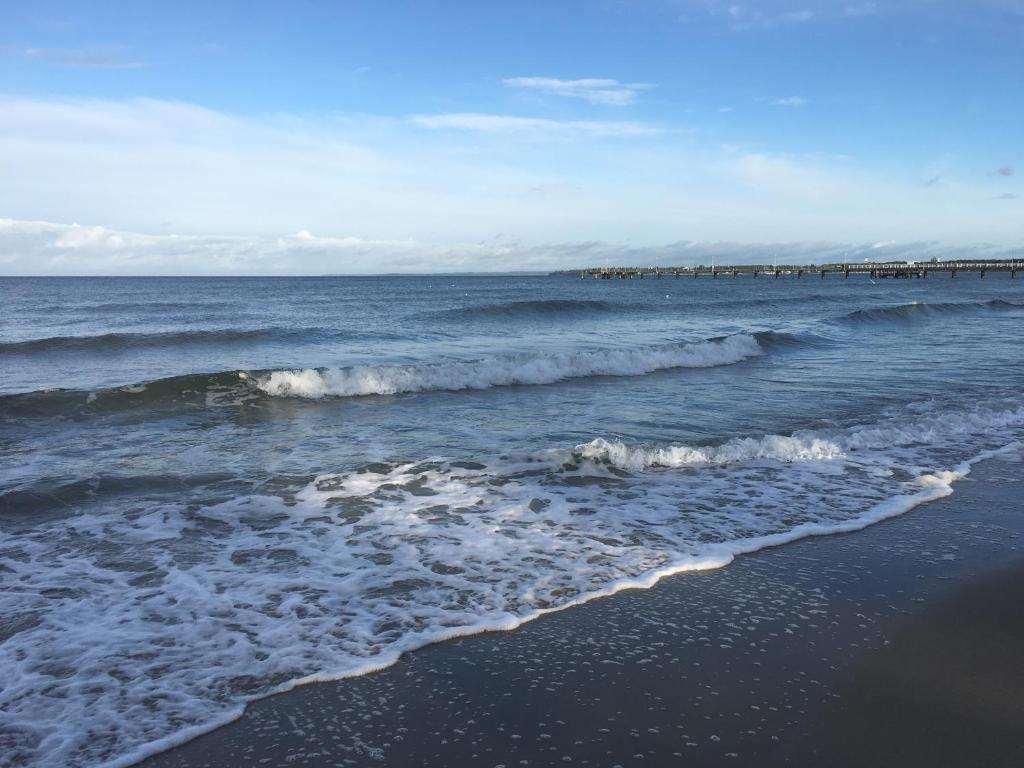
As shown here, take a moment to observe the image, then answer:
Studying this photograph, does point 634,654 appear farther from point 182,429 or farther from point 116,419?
point 116,419

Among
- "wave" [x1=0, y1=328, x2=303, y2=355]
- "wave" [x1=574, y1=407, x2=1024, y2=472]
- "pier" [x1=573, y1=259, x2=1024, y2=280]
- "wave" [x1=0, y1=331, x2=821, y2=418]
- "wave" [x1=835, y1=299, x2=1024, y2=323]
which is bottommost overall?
"wave" [x1=574, y1=407, x2=1024, y2=472]

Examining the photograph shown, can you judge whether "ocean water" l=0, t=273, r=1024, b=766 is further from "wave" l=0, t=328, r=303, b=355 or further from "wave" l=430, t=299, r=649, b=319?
"wave" l=430, t=299, r=649, b=319

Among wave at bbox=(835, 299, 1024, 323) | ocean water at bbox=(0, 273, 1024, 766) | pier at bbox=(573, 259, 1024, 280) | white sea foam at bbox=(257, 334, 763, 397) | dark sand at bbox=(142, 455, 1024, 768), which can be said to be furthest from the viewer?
pier at bbox=(573, 259, 1024, 280)

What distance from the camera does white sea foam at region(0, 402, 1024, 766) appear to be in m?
4.10

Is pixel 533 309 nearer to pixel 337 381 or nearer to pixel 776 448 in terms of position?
pixel 337 381

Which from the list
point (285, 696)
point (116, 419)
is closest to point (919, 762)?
point (285, 696)

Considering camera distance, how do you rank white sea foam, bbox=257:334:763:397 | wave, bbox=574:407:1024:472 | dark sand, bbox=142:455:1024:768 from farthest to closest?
white sea foam, bbox=257:334:763:397, wave, bbox=574:407:1024:472, dark sand, bbox=142:455:1024:768

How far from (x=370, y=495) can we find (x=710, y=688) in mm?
4844

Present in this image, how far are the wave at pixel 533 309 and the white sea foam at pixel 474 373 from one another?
18.9 meters

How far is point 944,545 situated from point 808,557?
1368 mm

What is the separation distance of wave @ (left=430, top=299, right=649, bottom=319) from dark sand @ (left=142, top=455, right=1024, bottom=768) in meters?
32.6

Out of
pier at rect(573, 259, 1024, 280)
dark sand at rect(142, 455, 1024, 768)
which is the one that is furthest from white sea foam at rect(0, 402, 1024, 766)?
pier at rect(573, 259, 1024, 280)

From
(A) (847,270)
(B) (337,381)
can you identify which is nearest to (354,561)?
(B) (337,381)

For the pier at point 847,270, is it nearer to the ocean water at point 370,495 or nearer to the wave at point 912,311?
the wave at point 912,311
